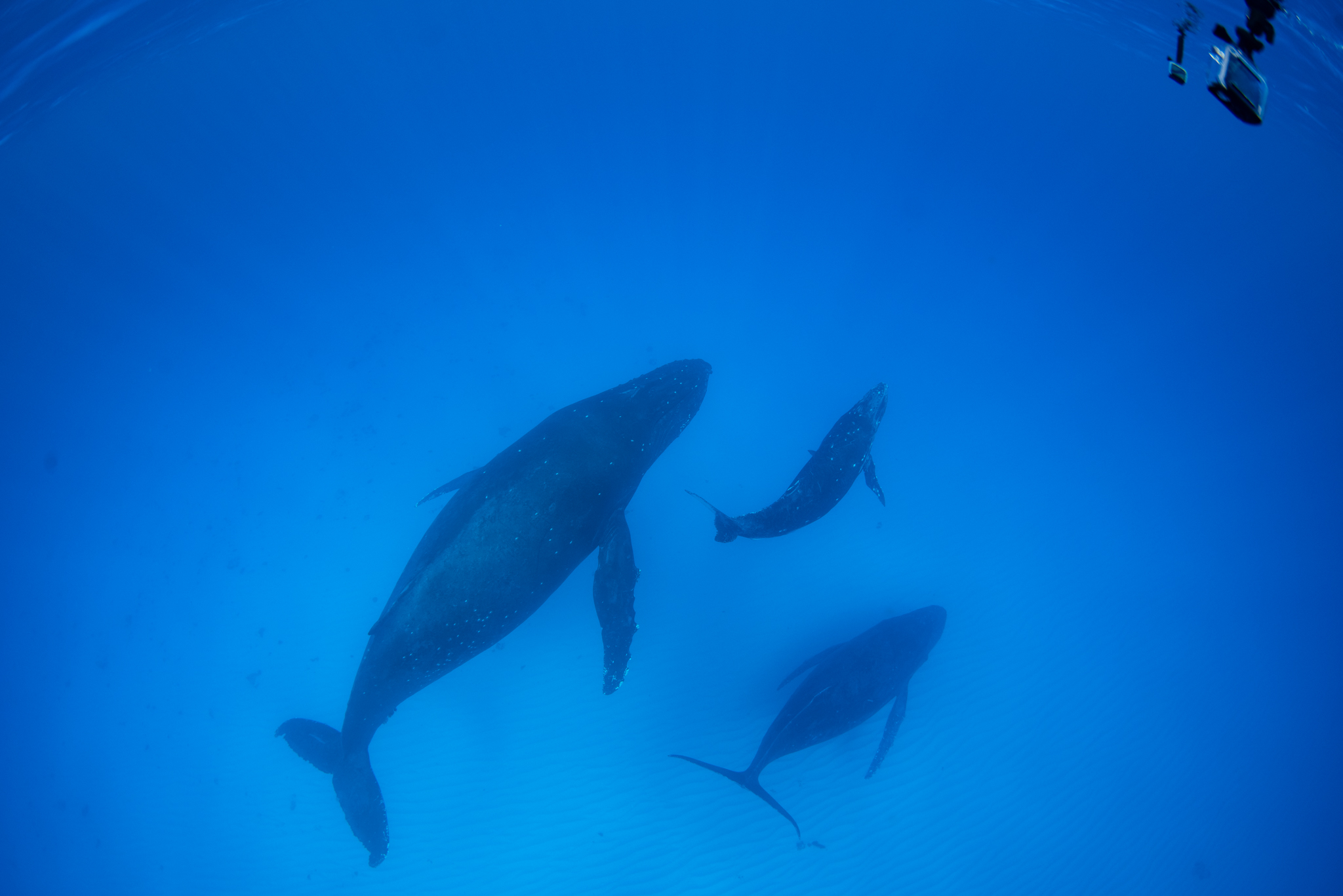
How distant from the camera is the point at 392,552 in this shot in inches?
350

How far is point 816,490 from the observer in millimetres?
5680

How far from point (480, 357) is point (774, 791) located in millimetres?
9136

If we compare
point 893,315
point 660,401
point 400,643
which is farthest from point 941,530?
point 400,643

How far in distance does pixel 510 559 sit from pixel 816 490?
3.26 meters

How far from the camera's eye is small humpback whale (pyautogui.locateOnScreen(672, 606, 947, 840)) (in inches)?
270

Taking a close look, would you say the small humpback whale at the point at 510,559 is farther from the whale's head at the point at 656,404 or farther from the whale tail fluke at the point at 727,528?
the whale tail fluke at the point at 727,528

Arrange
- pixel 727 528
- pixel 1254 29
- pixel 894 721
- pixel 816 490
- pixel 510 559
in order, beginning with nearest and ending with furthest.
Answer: pixel 510 559 → pixel 727 528 → pixel 816 490 → pixel 894 721 → pixel 1254 29

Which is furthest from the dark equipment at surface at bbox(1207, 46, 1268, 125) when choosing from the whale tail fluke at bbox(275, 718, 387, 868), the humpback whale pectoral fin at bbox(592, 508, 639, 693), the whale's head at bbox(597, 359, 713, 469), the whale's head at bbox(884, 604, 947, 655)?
the whale tail fluke at bbox(275, 718, 387, 868)

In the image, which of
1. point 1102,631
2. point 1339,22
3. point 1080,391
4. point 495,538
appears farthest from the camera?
point 1080,391

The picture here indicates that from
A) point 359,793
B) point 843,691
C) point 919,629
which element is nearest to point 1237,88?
point 919,629

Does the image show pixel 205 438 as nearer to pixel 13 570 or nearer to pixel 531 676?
pixel 13 570

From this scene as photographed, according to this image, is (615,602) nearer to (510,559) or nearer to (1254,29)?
(510,559)

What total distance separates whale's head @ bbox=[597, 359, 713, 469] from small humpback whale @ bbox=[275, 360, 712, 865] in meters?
0.01

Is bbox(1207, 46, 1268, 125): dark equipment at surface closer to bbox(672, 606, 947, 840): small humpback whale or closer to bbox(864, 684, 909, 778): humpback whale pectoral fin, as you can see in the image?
bbox(672, 606, 947, 840): small humpback whale
